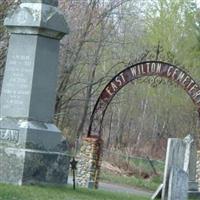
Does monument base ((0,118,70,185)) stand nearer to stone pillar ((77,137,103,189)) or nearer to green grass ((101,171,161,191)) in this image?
stone pillar ((77,137,103,189))

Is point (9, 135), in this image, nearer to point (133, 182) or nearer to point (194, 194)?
point (194, 194)

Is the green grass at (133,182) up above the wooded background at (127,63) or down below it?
below

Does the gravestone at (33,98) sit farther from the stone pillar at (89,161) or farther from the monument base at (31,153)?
the stone pillar at (89,161)

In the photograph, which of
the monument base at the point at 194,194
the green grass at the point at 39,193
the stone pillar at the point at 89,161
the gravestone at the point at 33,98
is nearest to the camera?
the green grass at the point at 39,193

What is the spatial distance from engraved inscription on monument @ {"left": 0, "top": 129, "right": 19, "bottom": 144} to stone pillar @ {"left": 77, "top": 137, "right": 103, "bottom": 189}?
→ 10489mm

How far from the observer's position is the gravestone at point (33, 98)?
41.8ft

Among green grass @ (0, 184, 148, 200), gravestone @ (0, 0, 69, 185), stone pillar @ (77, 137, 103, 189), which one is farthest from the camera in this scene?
stone pillar @ (77, 137, 103, 189)

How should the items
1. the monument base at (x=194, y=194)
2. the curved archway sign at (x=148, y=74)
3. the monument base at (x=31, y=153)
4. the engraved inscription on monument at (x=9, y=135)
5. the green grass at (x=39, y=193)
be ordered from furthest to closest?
the curved archway sign at (x=148, y=74)
the monument base at (x=194, y=194)
the engraved inscription on monument at (x=9, y=135)
the monument base at (x=31, y=153)
the green grass at (x=39, y=193)

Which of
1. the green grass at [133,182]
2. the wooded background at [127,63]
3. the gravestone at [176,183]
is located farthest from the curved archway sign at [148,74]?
the gravestone at [176,183]

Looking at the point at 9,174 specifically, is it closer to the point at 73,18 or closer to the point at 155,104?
the point at 73,18

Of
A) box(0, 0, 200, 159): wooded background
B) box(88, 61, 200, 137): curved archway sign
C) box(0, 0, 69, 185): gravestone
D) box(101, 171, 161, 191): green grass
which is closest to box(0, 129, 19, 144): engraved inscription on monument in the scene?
box(0, 0, 69, 185): gravestone

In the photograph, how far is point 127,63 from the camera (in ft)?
96.7

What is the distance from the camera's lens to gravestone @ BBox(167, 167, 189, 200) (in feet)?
44.2

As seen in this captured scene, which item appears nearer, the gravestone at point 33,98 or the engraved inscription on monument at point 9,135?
the gravestone at point 33,98
